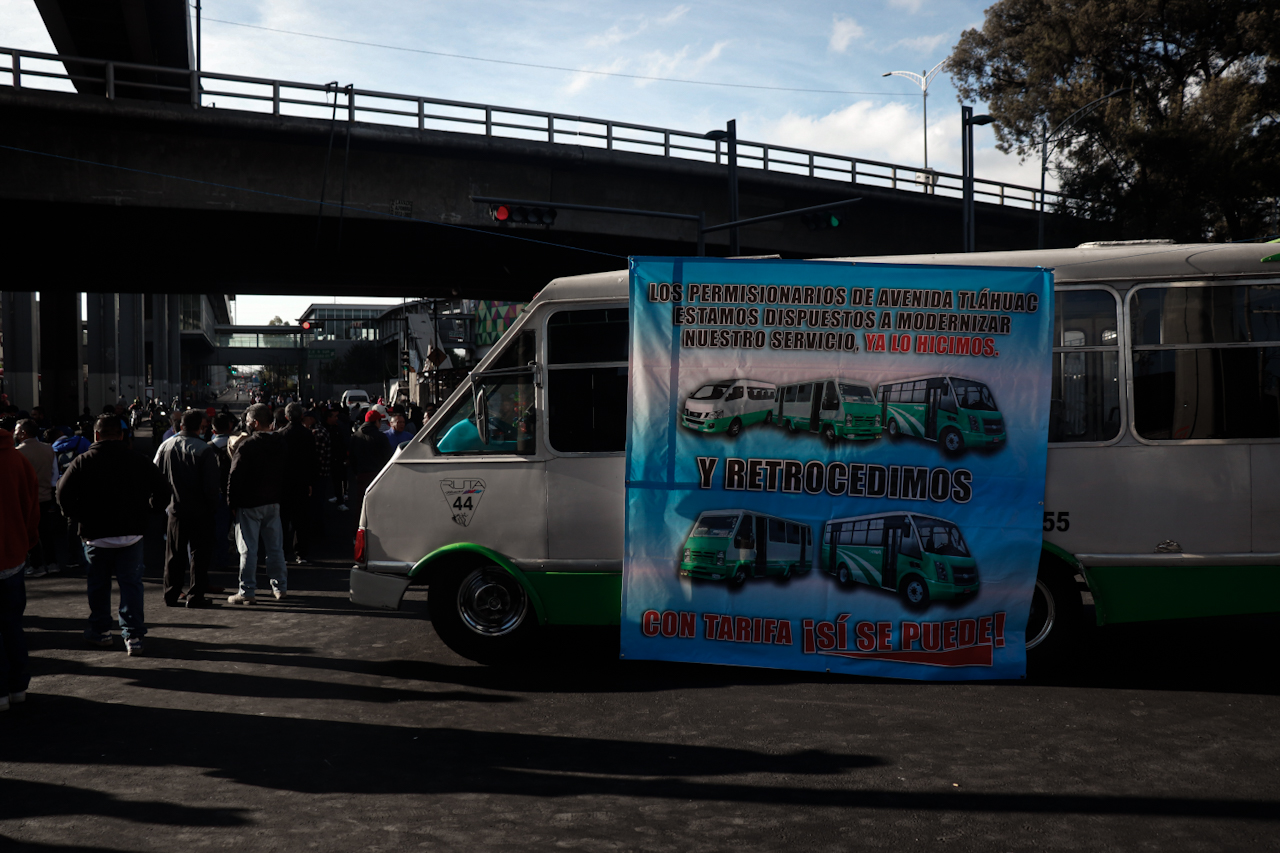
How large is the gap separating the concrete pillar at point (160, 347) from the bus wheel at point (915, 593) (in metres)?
83.5

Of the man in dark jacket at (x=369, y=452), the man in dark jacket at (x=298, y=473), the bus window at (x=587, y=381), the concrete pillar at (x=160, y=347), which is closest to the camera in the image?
the bus window at (x=587, y=381)

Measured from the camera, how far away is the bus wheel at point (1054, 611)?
6809 millimetres

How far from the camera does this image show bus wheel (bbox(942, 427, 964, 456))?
662 cm

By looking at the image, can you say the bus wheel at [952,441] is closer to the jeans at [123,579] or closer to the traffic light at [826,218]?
the jeans at [123,579]

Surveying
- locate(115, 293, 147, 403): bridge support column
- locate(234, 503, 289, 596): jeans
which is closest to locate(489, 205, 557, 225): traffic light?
locate(234, 503, 289, 596): jeans

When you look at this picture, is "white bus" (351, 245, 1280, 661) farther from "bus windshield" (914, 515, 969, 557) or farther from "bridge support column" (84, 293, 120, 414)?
"bridge support column" (84, 293, 120, 414)

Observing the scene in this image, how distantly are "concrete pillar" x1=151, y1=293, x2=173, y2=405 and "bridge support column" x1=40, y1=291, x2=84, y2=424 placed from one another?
37.1 m

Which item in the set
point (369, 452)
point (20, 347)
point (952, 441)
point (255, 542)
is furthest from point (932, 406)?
point (20, 347)

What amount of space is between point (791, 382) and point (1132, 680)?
3.08 metres

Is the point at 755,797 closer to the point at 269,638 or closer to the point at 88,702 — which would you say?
the point at 88,702

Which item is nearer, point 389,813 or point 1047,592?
point 389,813

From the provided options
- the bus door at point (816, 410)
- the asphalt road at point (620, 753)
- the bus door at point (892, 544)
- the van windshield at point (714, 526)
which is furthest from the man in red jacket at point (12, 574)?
the bus door at point (892, 544)

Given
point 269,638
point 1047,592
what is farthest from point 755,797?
point 269,638

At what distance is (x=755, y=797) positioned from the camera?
4.75m
